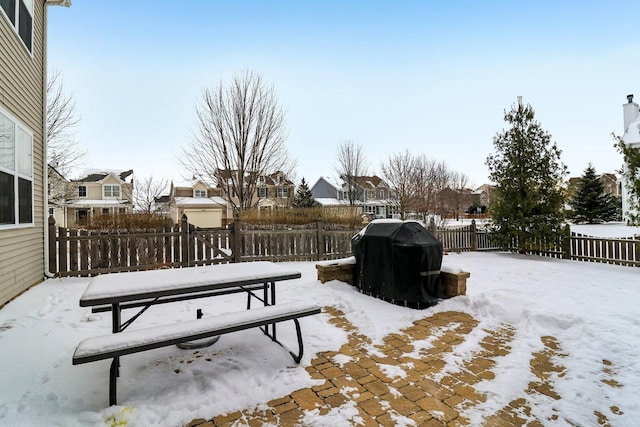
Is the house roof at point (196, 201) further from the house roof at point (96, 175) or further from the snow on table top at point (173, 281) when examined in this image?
the snow on table top at point (173, 281)

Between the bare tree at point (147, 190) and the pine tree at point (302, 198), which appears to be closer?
the pine tree at point (302, 198)

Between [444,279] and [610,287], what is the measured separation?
3.50 m

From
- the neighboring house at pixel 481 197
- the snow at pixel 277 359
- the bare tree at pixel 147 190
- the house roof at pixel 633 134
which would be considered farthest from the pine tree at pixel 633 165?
the bare tree at pixel 147 190

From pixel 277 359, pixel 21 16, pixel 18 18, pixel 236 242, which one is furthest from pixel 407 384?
pixel 21 16

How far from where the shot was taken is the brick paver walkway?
222 cm

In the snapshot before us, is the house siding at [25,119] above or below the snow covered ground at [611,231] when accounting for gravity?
above

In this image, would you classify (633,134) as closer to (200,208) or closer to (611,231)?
(611,231)

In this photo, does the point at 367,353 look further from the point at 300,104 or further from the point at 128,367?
the point at 300,104

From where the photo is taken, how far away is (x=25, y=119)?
5.68 metres

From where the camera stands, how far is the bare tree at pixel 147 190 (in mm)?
31906

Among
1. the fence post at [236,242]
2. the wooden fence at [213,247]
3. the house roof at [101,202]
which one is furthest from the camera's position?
the house roof at [101,202]

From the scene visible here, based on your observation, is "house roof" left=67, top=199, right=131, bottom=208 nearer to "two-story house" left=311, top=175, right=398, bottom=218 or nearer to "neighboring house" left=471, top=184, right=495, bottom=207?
"two-story house" left=311, top=175, right=398, bottom=218

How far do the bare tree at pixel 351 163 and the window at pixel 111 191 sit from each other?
23.7 meters

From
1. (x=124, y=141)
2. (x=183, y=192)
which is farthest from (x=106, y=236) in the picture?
(x=183, y=192)
